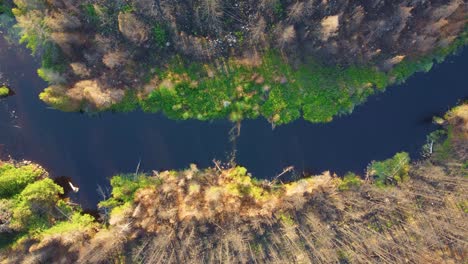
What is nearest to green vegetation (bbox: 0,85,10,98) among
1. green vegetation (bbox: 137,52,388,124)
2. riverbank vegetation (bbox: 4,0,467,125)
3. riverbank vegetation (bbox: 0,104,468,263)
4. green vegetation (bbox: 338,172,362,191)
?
riverbank vegetation (bbox: 4,0,467,125)

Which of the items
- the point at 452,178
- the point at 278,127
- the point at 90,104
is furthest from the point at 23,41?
Answer: the point at 452,178

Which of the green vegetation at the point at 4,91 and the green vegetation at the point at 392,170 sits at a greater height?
the green vegetation at the point at 4,91

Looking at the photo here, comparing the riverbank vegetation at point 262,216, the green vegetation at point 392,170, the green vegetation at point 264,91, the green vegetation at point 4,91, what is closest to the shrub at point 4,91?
the green vegetation at point 4,91

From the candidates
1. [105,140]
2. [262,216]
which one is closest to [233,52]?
[105,140]

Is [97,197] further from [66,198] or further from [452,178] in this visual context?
[452,178]

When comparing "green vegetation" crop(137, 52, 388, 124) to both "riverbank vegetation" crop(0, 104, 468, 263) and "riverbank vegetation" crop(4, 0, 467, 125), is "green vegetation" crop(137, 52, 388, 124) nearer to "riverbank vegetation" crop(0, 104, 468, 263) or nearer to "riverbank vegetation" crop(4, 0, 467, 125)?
"riverbank vegetation" crop(4, 0, 467, 125)

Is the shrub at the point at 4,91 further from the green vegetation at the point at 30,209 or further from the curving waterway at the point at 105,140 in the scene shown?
the green vegetation at the point at 30,209

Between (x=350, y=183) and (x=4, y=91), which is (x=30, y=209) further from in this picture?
(x=350, y=183)
